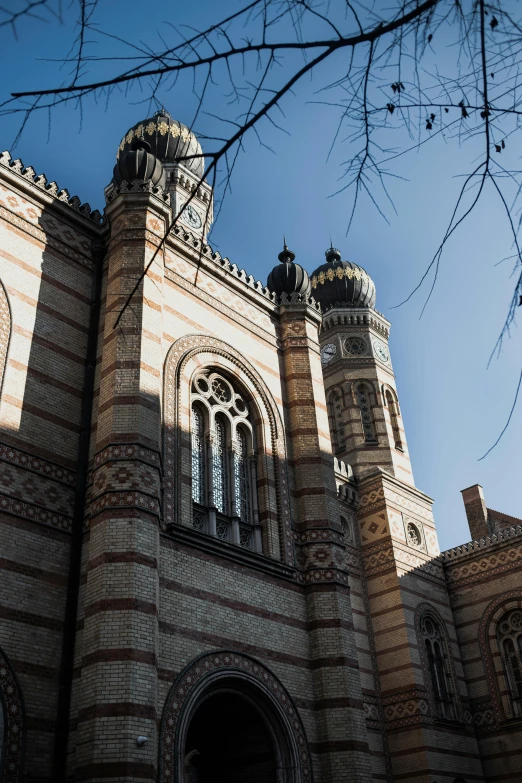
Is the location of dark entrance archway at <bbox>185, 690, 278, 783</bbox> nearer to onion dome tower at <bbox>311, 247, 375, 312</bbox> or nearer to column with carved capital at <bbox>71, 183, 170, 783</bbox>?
column with carved capital at <bbox>71, 183, 170, 783</bbox>

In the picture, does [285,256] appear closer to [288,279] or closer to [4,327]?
[288,279]

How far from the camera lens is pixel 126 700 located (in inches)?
360

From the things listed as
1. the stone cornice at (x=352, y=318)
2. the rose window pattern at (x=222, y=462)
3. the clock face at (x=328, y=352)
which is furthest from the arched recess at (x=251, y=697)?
the stone cornice at (x=352, y=318)

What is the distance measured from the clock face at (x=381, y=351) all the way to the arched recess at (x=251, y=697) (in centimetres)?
1796

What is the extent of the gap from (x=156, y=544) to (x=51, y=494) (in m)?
1.71

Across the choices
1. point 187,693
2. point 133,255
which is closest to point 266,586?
point 187,693

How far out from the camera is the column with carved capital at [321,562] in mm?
11738

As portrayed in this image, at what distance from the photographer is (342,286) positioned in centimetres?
2952

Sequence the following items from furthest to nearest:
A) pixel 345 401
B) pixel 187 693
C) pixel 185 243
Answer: pixel 345 401, pixel 185 243, pixel 187 693

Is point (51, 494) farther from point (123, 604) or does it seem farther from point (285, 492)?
point (285, 492)

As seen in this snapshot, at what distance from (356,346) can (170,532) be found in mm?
18076

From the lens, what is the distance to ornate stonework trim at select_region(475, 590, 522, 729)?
750 inches

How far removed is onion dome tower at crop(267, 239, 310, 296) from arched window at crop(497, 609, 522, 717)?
411 inches

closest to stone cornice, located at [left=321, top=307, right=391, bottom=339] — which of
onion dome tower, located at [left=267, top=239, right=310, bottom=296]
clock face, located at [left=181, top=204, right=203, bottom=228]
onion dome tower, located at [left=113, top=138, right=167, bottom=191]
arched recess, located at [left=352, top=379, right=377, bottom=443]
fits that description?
arched recess, located at [left=352, top=379, right=377, bottom=443]
